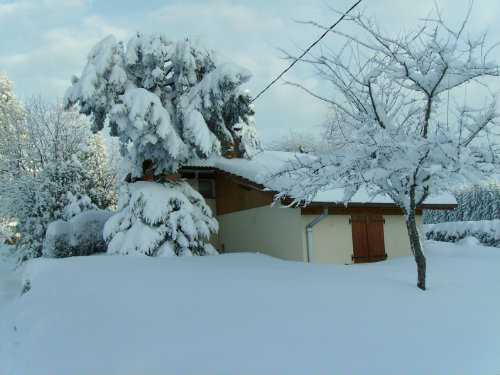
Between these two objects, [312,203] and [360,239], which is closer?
[312,203]

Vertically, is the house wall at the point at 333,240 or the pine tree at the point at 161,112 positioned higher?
the pine tree at the point at 161,112

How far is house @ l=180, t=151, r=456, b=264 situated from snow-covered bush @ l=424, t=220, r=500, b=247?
9143mm

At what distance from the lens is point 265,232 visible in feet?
40.6

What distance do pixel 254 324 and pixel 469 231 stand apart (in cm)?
2126

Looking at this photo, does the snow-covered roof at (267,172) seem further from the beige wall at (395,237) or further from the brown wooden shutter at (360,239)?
the beige wall at (395,237)

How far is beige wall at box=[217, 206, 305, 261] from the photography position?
1130 centimetres

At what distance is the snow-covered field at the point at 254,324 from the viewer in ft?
12.5

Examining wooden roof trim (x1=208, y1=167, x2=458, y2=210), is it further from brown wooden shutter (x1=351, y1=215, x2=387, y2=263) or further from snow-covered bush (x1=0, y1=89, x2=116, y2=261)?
snow-covered bush (x1=0, y1=89, x2=116, y2=261)

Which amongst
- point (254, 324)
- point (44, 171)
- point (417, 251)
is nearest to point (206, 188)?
point (44, 171)

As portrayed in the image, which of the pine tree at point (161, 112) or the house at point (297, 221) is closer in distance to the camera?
the pine tree at point (161, 112)

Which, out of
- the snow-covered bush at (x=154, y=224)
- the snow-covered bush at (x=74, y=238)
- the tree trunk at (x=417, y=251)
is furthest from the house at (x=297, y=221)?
the tree trunk at (x=417, y=251)

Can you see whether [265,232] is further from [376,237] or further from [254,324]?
[254,324]

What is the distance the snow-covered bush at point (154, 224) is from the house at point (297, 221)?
6.91ft

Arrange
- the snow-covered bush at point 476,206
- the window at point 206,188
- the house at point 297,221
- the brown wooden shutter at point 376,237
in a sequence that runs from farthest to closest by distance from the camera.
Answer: the snow-covered bush at point 476,206 → the window at point 206,188 → the brown wooden shutter at point 376,237 → the house at point 297,221
